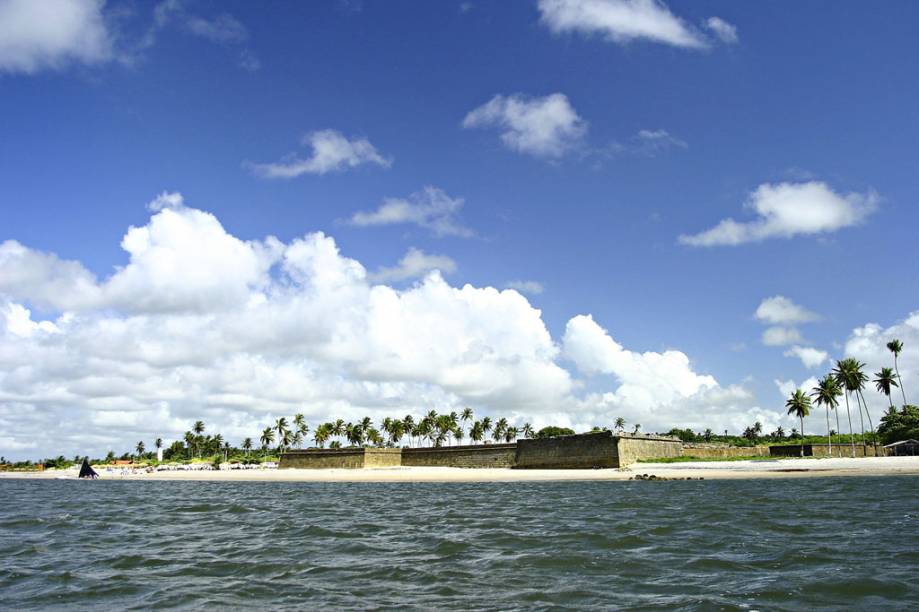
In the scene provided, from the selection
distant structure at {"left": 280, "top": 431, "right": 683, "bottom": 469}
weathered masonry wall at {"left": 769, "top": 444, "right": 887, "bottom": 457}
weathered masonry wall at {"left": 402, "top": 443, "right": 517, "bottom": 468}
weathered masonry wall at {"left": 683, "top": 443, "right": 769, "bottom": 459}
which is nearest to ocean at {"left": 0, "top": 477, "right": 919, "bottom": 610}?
distant structure at {"left": 280, "top": 431, "right": 683, "bottom": 469}

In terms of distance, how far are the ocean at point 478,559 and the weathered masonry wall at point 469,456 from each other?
5739cm

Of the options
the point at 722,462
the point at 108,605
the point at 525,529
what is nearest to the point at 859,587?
the point at 525,529

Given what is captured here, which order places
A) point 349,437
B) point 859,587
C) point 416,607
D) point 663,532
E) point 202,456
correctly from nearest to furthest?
point 416,607, point 859,587, point 663,532, point 349,437, point 202,456

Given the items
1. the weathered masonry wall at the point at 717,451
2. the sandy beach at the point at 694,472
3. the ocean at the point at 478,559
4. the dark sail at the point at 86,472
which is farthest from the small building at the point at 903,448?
the dark sail at the point at 86,472

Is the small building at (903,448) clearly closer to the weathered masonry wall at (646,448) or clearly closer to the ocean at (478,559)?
the weathered masonry wall at (646,448)

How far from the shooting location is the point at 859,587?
1177 centimetres

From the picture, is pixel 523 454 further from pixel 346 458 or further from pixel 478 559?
pixel 478 559

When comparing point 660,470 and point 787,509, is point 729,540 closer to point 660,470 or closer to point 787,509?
point 787,509

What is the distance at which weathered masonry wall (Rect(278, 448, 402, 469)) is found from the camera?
9512 centimetres

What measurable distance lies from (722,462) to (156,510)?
64.7m

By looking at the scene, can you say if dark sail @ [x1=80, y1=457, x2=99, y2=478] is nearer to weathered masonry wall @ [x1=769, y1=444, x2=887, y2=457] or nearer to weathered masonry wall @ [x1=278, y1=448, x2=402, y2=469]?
weathered masonry wall @ [x1=278, y1=448, x2=402, y2=469]

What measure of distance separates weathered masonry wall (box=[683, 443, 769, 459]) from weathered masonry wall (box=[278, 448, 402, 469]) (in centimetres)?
4424

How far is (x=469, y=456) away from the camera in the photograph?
292ft

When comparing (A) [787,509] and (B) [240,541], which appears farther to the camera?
(A) [787,509]
